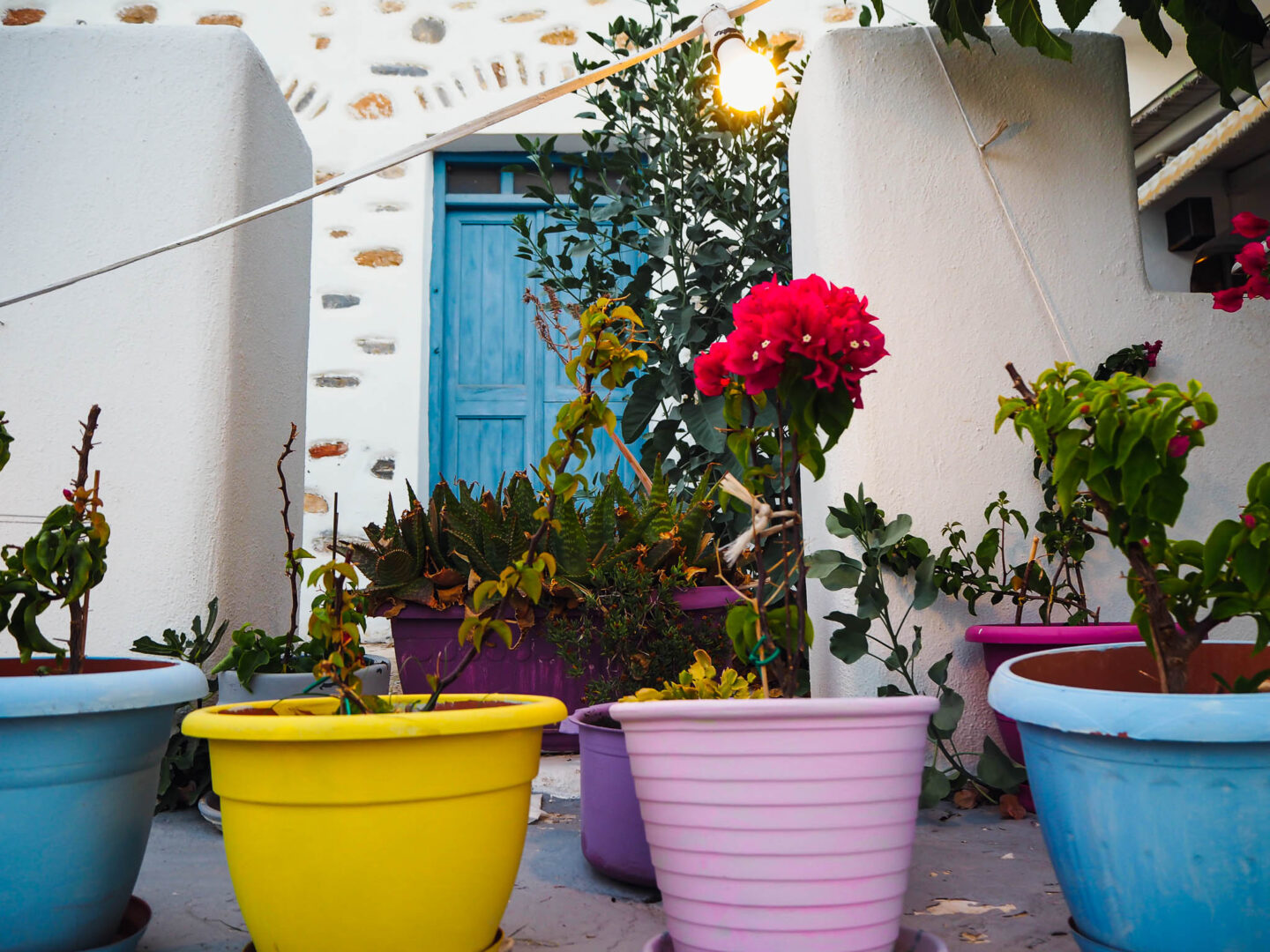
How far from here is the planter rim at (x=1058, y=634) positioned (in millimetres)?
1662

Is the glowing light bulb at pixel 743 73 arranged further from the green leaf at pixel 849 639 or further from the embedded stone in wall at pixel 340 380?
the embedded stone in wall at pixel 340 380

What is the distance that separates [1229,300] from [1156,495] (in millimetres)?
1188

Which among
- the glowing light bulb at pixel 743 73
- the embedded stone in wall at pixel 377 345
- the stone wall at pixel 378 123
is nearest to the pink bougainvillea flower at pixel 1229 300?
the glowing light bulb at pixel 743 73

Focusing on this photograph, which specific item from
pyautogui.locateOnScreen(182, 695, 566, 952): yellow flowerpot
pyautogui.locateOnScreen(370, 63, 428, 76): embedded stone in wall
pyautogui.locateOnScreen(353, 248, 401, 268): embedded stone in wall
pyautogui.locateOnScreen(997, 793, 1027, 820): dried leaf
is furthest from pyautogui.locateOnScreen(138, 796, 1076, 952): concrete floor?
pyautogui.locateOnScreen(370, 63, 428, 76): embedded stone in wall

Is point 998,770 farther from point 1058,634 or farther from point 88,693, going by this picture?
point 88,693

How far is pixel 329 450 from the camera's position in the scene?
398 cm

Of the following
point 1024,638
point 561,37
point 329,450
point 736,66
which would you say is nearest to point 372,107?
point 561,37

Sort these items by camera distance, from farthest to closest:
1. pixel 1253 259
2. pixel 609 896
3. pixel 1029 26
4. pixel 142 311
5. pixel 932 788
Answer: pixel 142 311
pixel 1029 26
pixel 1253 259
pixel 932 788
pixel 609 896

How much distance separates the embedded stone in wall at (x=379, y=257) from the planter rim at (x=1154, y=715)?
3565 millimetres

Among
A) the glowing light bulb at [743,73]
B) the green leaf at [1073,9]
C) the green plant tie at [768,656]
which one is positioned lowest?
the green plant tie at [768,656]

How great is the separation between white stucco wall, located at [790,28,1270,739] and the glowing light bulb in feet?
0.43

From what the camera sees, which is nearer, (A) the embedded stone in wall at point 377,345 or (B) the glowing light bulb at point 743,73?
(B) the glowing light bulb at point 743,73

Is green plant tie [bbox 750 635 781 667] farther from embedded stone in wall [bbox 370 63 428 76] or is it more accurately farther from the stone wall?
embedded stone in wall [bbox 370 63 428 76]

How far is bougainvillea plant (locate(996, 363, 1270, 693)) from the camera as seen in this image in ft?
3.17
